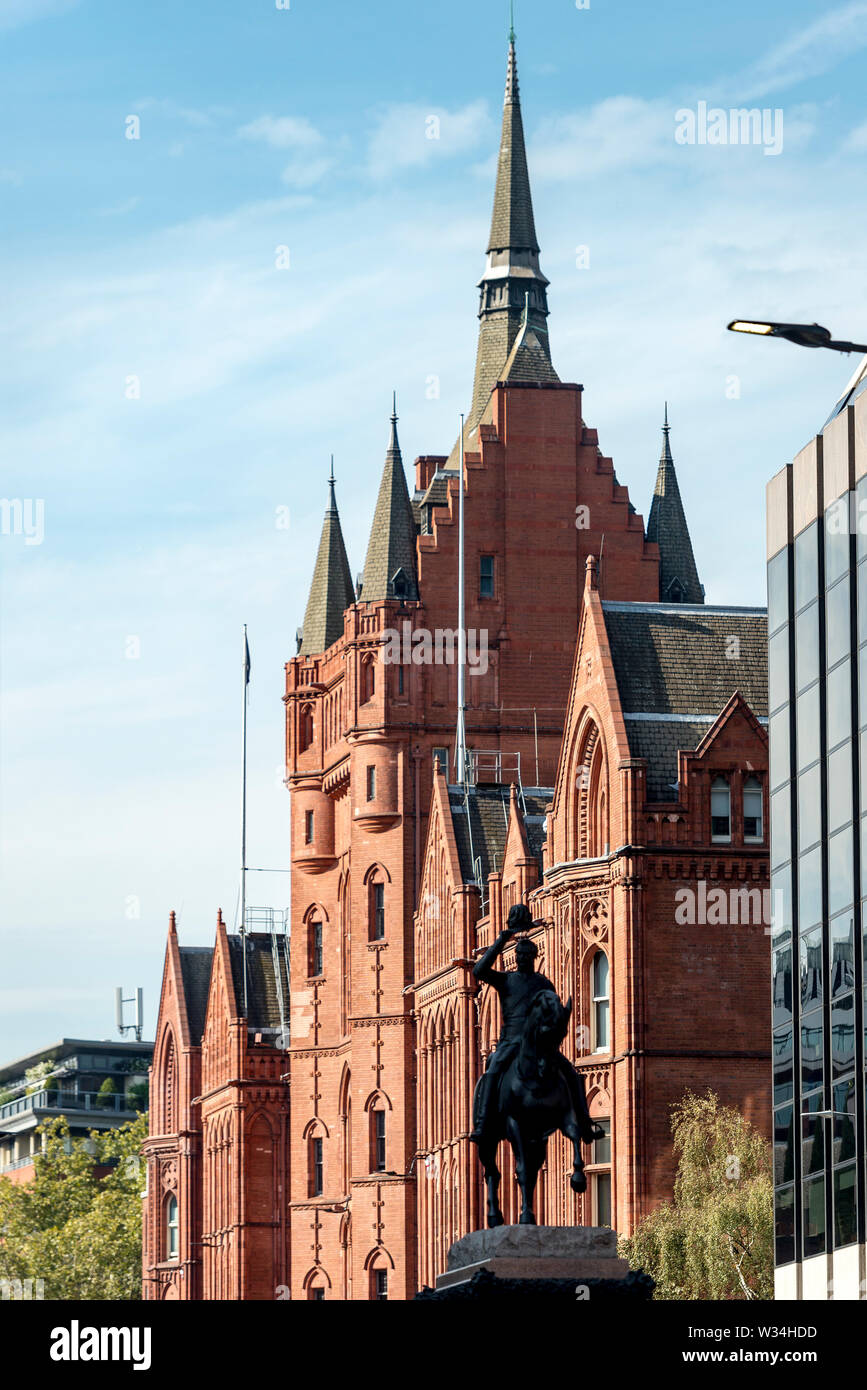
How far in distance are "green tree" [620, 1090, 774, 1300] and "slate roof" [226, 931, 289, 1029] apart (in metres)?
61.2

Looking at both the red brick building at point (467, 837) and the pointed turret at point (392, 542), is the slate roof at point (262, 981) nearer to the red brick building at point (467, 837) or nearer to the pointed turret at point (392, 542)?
the red brick building at point (467, 837)

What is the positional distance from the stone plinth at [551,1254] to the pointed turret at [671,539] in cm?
6703

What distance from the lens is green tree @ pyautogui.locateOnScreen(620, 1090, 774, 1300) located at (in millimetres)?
66938

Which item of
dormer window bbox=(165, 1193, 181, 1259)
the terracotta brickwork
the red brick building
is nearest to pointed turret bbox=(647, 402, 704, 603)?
the red brick building

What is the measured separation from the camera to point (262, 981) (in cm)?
13262

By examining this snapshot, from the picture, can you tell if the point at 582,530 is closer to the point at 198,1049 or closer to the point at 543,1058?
the point at 198,1049

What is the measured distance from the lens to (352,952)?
106m

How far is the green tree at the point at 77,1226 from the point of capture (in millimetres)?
151000

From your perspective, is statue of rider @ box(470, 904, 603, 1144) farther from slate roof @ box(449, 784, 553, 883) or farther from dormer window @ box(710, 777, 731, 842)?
slate roof @ box(449, 784, 553, 883)

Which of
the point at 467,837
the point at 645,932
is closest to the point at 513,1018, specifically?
the point at 645,932

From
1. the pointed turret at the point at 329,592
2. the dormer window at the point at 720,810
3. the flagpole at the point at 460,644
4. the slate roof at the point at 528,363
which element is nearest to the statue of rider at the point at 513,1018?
the dormer window at the point at 720,810

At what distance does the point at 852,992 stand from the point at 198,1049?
85342 millimetres
